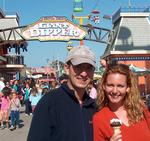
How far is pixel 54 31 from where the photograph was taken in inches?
1055

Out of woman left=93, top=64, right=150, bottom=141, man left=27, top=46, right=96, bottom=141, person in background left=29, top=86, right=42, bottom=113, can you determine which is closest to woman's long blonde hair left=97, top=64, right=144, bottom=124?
woman left=93, top=64, right=150, bottom=141

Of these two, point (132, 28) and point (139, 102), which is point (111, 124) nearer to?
point (139, 102)

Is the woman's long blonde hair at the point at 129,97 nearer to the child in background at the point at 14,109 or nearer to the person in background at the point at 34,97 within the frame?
the child in background at the point at 14,109

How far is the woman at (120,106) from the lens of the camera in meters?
3.34

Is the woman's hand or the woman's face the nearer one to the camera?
the woman's hand

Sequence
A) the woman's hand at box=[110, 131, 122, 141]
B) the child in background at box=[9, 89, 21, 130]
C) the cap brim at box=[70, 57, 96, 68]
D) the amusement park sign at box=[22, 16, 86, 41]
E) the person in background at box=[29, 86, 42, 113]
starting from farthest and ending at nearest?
1. the amusement park sign at box=[22, 16, 86, 41]
2. the person in background at box=[29, 86, 42, 113]
3. the child in background at box=[9, 89, 21, 130]
4. the cap brim at box=[70, 57, 96, 68]
5. the woman's hand at box=[110, 131, 122, 141]

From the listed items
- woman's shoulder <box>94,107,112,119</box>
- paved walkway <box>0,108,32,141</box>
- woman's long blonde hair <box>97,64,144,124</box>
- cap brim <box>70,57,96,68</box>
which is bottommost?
paved walkway <box>0,108,32,141</box>

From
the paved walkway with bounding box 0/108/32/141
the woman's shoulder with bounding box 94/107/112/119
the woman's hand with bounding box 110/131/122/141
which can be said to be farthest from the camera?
the paved walkway with bounding box 0/108/32/141

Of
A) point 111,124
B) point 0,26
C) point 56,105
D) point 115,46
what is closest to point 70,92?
point 56,105

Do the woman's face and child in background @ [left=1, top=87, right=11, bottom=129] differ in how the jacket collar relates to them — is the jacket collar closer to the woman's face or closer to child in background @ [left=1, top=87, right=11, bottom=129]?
the woman's face

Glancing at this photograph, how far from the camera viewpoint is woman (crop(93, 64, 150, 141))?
3.34m

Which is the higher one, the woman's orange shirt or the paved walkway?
the woman's orange shirt

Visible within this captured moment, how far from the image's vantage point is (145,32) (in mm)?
40219

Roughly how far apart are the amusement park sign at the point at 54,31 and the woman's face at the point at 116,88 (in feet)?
76.5
